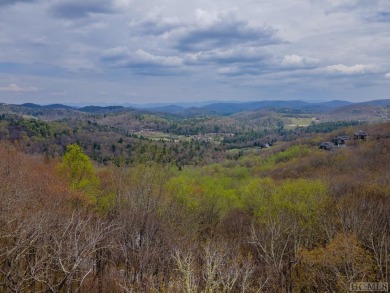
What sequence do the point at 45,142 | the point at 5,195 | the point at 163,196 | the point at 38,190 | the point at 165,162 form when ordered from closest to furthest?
the point at 5,195, the point at 38,190, the point at 163,196, the point at 165,162, the point at 45,142

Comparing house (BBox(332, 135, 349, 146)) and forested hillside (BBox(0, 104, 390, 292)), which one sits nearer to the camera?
forested hillside (BBox(0, 104, 390, 292))

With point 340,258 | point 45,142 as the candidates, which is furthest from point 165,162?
point 45,142

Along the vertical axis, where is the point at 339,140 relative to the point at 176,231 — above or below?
above

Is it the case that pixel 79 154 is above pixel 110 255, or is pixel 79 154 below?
above

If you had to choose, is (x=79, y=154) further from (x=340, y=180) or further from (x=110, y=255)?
(x=340, y=180)

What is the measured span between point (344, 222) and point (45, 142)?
437 ft

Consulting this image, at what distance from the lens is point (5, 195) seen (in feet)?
82.0

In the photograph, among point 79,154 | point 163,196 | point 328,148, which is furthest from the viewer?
point 328,148

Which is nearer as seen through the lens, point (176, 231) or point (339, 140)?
point (176, 231)

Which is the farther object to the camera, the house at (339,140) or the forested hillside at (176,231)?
the house at (339,140)

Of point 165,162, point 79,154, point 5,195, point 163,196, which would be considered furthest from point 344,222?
point 79,154

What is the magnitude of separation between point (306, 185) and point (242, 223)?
9330mm

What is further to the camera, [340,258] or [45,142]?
[45,142]

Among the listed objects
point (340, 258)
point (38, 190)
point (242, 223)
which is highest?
point (38, 190)
